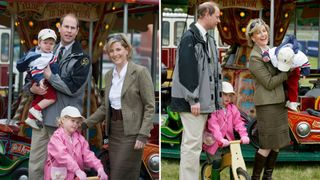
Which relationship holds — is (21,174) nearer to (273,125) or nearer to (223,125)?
(223,125)

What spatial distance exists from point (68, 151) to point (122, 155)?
0.48m

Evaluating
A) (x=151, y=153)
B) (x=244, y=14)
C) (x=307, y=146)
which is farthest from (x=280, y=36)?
(x=151, y=153)

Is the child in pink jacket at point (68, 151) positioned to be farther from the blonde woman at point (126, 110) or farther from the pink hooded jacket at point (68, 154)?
the blonde woman at point (126, 110)

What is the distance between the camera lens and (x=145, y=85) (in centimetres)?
561

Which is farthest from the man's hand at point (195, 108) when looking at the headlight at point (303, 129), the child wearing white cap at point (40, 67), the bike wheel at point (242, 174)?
the headlight at point (303, 129)

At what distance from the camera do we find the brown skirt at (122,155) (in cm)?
564

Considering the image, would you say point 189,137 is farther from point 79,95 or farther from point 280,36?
point 280,36

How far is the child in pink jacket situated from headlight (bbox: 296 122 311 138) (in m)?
3.08

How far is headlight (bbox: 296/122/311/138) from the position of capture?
8.07 metres

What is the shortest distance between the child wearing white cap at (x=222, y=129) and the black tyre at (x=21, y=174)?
72.8 inches

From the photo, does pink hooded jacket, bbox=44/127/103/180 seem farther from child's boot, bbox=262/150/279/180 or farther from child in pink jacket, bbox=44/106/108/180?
child's boot, bbox=262/150/279/180

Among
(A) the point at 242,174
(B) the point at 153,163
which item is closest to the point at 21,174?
(B) the point at 153,163

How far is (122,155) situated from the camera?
18.5 feet

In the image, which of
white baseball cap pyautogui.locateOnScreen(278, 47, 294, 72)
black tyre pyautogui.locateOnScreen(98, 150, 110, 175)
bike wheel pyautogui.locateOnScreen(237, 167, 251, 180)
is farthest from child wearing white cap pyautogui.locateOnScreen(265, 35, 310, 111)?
black tyre pyautogui.locateOnScreen(98, 150, 110, 175)
